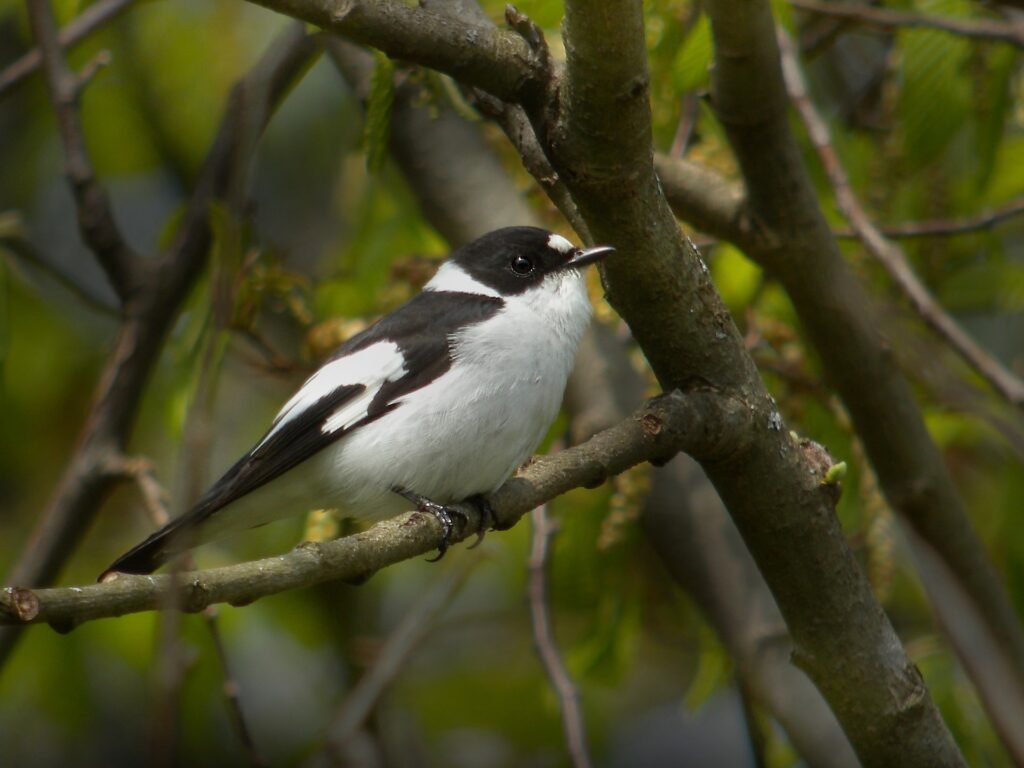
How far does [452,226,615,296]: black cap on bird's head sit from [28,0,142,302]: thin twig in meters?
1.19

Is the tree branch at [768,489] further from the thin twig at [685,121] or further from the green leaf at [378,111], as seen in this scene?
the thin twig at [685,121]

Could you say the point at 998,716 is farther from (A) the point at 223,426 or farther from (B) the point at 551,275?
(A) the point at 223,426

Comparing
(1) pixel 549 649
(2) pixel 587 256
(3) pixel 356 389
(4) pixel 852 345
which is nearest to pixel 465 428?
(3) pixel 356 389

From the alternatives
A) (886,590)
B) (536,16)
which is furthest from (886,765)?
(536,16)

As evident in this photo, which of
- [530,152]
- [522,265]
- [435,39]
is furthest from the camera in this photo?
[522,265]

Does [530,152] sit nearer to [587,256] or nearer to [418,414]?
[587,256]

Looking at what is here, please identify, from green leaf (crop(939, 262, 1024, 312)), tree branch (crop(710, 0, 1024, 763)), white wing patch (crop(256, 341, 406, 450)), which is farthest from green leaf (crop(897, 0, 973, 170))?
white wing patch (crop(256, 341, 406, 450))

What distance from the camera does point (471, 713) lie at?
5.61 metres

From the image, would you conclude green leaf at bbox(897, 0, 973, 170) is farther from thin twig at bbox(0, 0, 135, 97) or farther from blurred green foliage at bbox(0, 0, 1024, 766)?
thin twig at bbox(0, 0, 135, 97)

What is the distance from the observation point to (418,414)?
326cm

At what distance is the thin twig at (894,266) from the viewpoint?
3.33 meters

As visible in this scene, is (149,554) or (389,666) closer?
(149,554)

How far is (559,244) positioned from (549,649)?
3.96ft

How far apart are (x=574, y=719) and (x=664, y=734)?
3.27 meters
